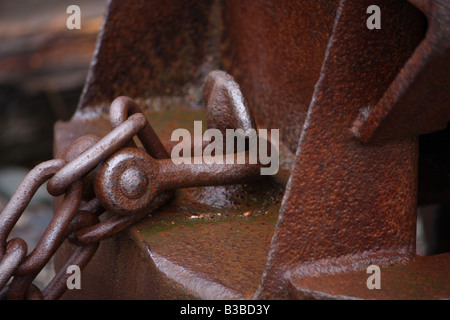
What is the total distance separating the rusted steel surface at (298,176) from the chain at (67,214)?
35mm

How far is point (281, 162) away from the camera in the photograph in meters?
1.75

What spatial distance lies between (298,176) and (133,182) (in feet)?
1.29

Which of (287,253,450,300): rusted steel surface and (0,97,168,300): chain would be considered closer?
(287,253,450,300): rusted steel surface

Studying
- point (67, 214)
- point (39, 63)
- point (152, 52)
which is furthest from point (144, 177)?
point (39, 63)

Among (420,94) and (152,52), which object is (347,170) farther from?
(152,52)

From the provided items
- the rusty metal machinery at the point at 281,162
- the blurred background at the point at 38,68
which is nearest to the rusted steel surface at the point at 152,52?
the rusty metal machinery at the point at 281,162

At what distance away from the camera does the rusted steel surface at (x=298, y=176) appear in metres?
1.16

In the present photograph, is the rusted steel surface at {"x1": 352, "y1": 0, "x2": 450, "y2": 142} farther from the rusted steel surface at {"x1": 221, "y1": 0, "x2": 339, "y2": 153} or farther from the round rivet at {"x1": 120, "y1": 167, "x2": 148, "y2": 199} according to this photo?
the round rivet at {"x1": 120, "y1": 167, "x2": 148, "y2": 199}

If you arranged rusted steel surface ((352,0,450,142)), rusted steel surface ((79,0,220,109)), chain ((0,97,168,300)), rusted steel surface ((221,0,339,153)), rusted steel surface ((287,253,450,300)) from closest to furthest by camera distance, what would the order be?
1. rusted steel surface ((352,0,450,142))
2. rusted steel surface ((287,253,450,300))
3. chain ((0,97,168,300))
4. rusted steel surface ((221,0,339,153))
5. rusted steel surface ((79,0,220,109))

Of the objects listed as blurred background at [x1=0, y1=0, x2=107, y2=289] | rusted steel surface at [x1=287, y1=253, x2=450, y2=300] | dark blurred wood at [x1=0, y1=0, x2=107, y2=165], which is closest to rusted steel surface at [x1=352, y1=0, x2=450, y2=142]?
rusted steel surface at [x1=287, y1=253, x2=450, y2=300]

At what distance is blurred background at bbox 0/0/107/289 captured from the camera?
174 inches

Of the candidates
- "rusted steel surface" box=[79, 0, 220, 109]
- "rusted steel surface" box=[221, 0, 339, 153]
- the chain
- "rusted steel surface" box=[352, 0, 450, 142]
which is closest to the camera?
"rusted steel surface" box=[352, 0, 450, 142]

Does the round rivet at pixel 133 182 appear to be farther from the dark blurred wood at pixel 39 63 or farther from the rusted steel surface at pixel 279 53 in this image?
the dark blurred wood at pixel 39 63
